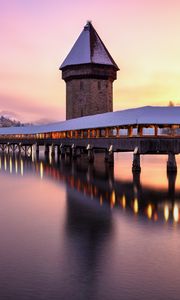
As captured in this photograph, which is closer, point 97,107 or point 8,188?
point 8,188

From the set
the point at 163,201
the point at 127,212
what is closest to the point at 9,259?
the point at 127,212

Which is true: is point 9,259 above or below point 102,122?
below

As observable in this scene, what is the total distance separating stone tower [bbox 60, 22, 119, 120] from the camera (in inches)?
2485

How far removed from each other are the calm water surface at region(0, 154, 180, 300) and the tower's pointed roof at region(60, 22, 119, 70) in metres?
43.5

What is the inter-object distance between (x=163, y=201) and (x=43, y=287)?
12.2 meters

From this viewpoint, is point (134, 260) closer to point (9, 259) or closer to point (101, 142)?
point (9, 259)

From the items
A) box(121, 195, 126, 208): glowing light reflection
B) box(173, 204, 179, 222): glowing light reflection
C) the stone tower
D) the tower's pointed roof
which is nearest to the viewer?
box(173, 204, 179, 222): glowing light reflection

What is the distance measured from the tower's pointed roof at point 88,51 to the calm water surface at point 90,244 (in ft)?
143

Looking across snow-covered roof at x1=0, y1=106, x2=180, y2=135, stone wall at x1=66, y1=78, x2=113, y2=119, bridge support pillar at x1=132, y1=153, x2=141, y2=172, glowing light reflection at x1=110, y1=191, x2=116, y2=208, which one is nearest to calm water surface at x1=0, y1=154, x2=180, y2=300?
glowing light reflection at x1=110, y1=191, x2=116, y2=208

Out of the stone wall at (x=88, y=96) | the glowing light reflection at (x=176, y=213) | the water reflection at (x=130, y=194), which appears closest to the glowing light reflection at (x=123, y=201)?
the water reflection at (x=130, y=194)

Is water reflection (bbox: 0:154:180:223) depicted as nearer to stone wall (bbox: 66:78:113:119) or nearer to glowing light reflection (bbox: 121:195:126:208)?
glowing light reflection (bbox: 121:195:126:208)

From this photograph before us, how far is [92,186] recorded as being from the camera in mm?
25312

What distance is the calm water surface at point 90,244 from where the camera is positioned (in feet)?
28.1

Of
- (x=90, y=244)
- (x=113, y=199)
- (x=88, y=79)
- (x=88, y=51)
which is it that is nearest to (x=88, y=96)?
(x=88, y=79)
